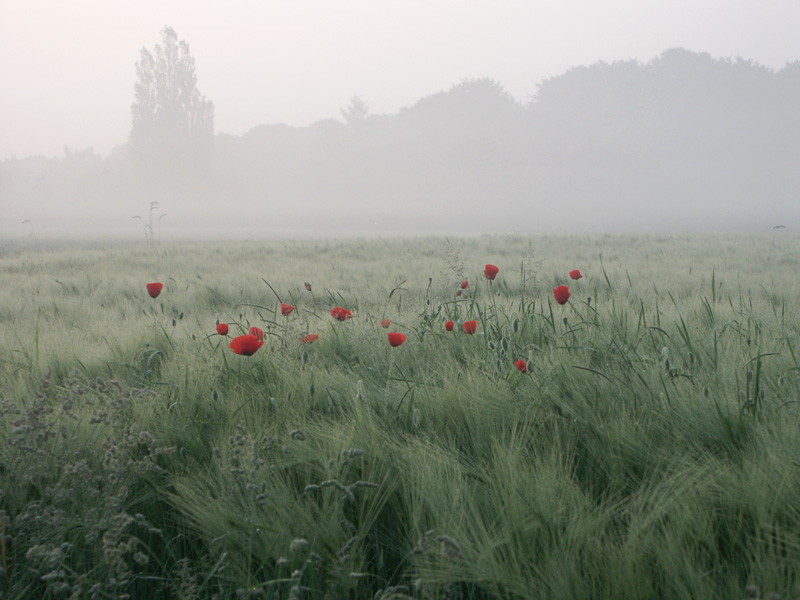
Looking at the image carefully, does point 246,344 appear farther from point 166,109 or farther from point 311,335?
point 166,109

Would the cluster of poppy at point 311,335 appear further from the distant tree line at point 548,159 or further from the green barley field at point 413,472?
the distant tree line at point 548,159

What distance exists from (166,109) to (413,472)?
46.2 meters

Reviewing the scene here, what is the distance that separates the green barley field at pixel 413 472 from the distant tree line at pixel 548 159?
139 feet

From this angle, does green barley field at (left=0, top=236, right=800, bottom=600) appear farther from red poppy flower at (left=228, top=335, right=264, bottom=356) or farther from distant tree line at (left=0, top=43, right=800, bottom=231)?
distant tree line at (left=0, top=43, right=800, bottom=231)

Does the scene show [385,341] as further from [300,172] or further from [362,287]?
[300,172]

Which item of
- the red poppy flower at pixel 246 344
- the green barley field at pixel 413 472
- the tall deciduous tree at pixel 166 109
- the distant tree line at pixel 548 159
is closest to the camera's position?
the green barley field at pixel 413 472

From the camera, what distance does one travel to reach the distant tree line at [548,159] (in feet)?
157

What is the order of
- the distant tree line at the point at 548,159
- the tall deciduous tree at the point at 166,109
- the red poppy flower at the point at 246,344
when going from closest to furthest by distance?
1. the red poppy flower at the point at 246,344
2. the tall deciduous tree at the point at 166,109
3. the distant tree line at the point at 548,159

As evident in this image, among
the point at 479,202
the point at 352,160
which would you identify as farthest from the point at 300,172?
the point at 479,202

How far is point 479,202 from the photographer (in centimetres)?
4791

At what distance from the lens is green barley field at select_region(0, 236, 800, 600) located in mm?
798

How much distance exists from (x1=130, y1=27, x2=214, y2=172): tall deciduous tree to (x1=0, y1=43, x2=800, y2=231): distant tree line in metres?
3.11

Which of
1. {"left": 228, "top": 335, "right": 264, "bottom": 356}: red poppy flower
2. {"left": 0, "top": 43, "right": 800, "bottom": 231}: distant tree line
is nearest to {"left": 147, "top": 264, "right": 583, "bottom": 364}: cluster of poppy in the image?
{"left": 228, "top": 335, "right": 264, "bottom": 356}: red poppy flower

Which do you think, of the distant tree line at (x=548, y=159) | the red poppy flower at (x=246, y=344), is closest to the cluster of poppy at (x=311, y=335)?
the red poppy flower at (x=246, y=344)
